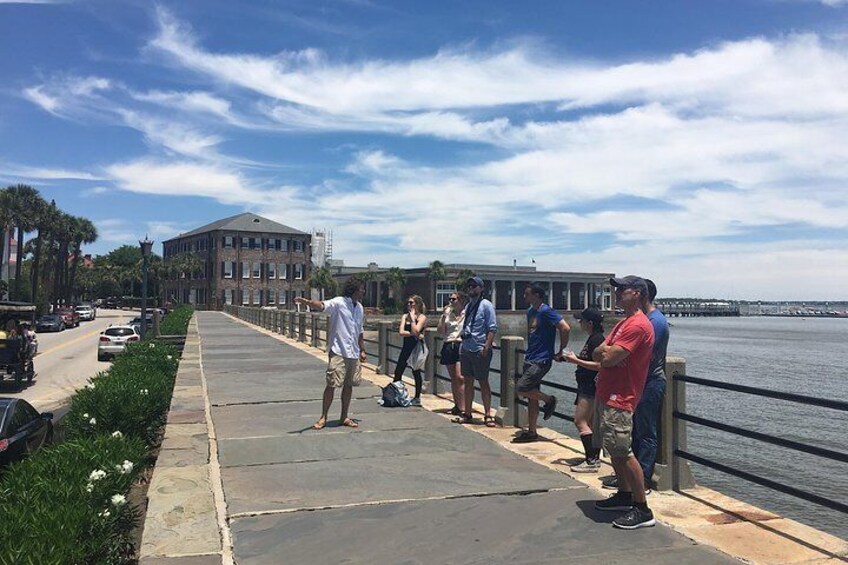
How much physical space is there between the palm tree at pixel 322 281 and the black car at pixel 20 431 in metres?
86.4

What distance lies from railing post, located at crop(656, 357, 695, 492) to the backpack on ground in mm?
4913

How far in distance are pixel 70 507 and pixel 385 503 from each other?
7.48 feet

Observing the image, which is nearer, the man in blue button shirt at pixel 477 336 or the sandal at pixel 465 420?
the man in blue button shirt at pixel 477 336

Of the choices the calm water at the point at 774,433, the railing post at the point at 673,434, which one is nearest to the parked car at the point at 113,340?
the calm water at the point at 774,433

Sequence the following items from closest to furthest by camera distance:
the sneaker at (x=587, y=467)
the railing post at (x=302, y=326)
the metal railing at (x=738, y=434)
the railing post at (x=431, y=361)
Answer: the metal railing at (x=738, y=434)
the sneaker at (x=587, y=467)
the railing post at (x=431, y=361)
the railing post at (x=302, y=326)

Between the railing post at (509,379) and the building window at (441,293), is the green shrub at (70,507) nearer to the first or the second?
the railing post at (509,379)

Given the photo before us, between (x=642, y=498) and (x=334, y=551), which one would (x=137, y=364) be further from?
(x=642, y=498)

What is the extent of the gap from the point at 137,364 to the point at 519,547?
9.94 meters

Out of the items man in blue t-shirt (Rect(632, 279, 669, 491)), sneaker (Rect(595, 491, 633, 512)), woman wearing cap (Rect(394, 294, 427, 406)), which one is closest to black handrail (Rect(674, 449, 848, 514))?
man in blue t-shirt (Rect(632, 279, 669, 491))

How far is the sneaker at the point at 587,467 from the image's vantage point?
642 cm

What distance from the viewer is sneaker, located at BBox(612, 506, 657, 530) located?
4.85 m

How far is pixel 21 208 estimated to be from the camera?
70.8 meters

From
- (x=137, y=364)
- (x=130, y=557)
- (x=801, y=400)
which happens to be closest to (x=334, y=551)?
(x=130, y=557)

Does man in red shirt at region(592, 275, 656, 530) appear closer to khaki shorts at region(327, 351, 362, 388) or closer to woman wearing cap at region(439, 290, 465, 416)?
khaki shorts at region(327, 351, 362, 388)
